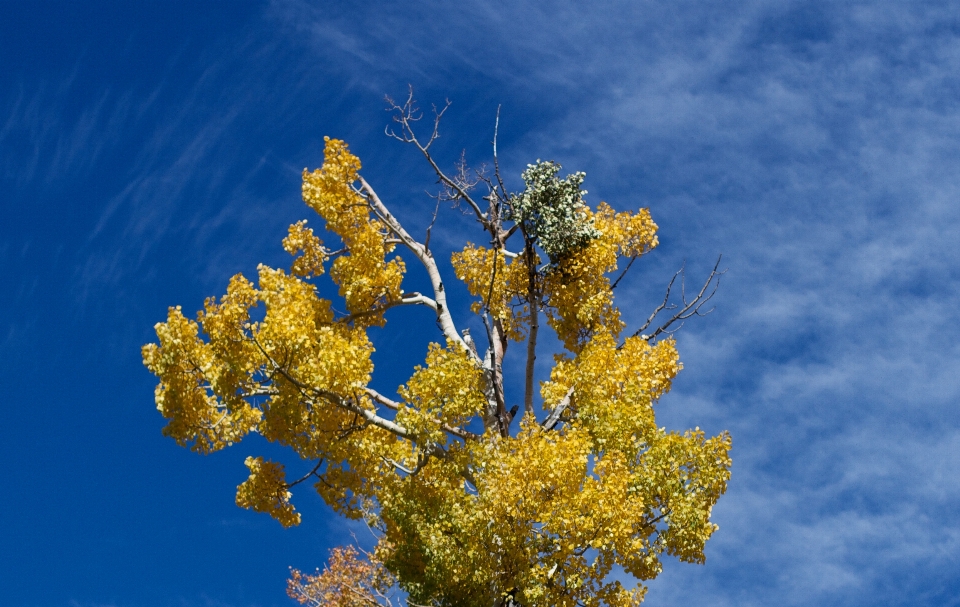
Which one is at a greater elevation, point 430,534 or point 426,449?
point 426,449

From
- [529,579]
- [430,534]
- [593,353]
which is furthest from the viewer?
[593,353]

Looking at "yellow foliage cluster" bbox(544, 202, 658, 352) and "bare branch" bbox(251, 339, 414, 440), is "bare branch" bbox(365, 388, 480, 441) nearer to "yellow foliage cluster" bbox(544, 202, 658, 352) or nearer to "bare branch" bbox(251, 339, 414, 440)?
"bare branch" bbox(251, 339, 414, 440)

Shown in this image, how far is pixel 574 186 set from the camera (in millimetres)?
16734

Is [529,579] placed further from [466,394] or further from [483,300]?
[483,300]

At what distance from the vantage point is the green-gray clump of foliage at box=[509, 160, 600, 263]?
16297 mm

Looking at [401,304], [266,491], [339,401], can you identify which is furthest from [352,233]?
[266,491]

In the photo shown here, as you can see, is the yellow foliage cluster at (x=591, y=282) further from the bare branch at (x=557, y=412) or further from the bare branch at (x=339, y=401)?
the bare branch at (x=339, y=401)

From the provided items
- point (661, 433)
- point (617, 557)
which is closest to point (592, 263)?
point (661, 433)

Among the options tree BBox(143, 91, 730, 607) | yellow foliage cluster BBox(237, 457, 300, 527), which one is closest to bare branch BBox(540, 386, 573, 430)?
tree BBox(143, 91, 730, 607)

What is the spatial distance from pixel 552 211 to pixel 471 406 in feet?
12.4

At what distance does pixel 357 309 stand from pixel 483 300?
86.9 inches

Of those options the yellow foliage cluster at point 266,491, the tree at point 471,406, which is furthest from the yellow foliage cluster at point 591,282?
the yellow foliage cluster at point 266,491

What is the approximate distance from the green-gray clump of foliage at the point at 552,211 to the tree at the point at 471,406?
30 millimetres

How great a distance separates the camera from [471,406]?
14.4 m
